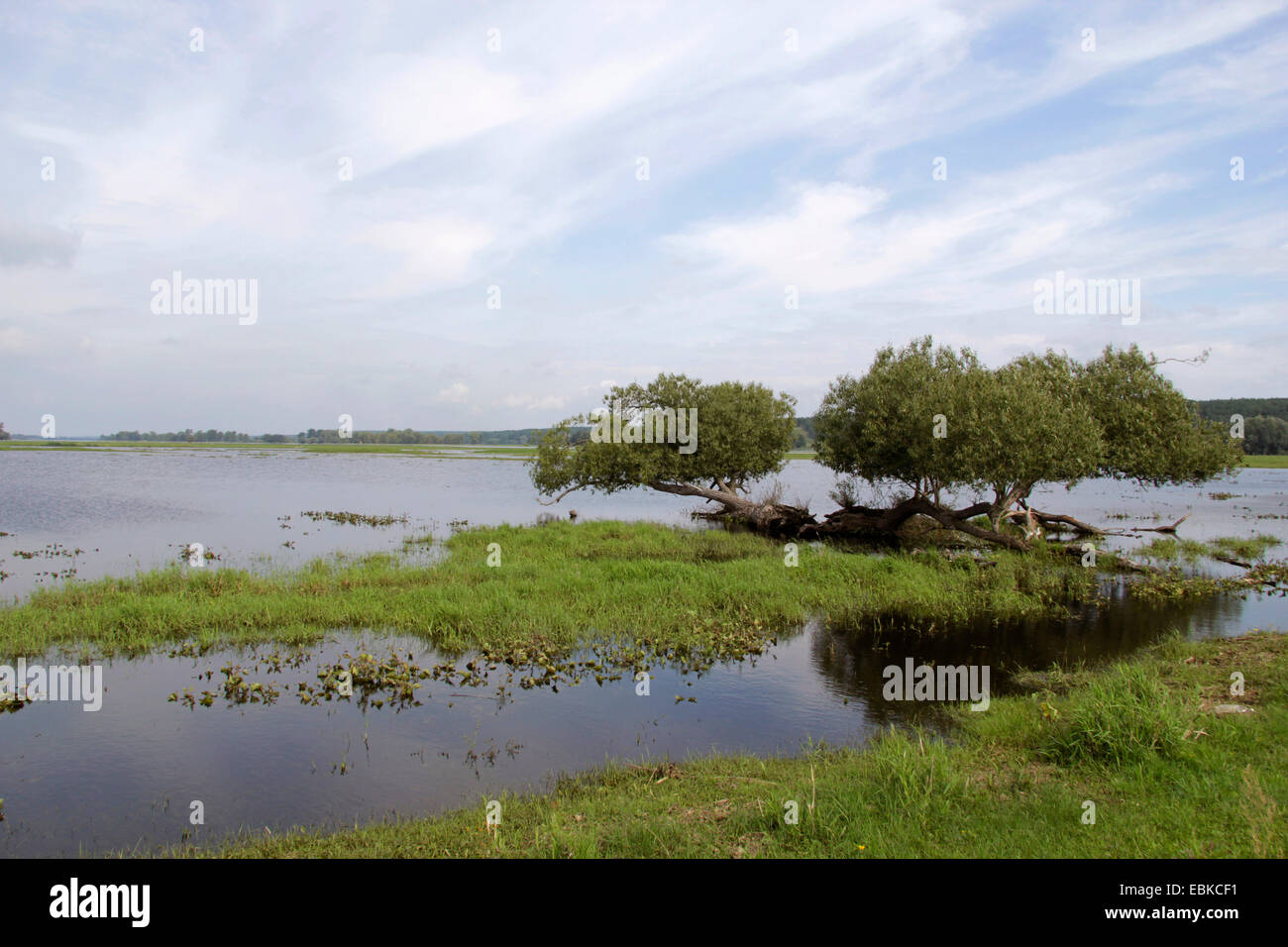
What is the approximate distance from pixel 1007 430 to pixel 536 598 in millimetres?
18565

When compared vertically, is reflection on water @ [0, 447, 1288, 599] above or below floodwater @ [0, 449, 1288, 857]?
above

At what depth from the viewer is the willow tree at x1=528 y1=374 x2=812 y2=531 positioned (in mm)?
40500

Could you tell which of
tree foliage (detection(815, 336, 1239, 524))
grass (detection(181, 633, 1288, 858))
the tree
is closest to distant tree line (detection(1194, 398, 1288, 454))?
the tree

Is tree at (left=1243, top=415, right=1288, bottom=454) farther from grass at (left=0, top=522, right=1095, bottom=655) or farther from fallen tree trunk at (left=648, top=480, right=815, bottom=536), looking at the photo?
grass at (left=0, top=522, right=1095, bottom=655)

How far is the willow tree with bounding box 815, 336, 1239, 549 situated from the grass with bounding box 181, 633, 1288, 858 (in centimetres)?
1711

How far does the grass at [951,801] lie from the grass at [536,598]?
8516 mm

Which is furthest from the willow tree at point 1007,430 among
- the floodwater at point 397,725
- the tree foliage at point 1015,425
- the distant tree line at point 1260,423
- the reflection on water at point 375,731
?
the distant tree line at point 1260,423

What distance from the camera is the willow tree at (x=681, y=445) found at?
40500mm

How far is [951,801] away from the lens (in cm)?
916

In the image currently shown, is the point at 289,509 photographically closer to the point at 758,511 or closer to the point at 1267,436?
the point at 758,511

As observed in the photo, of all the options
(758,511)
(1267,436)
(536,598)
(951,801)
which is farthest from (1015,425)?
(1267,436)

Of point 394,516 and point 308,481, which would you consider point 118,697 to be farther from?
point 308,481

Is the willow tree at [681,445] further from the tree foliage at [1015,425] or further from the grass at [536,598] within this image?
the grass at [536,598]
